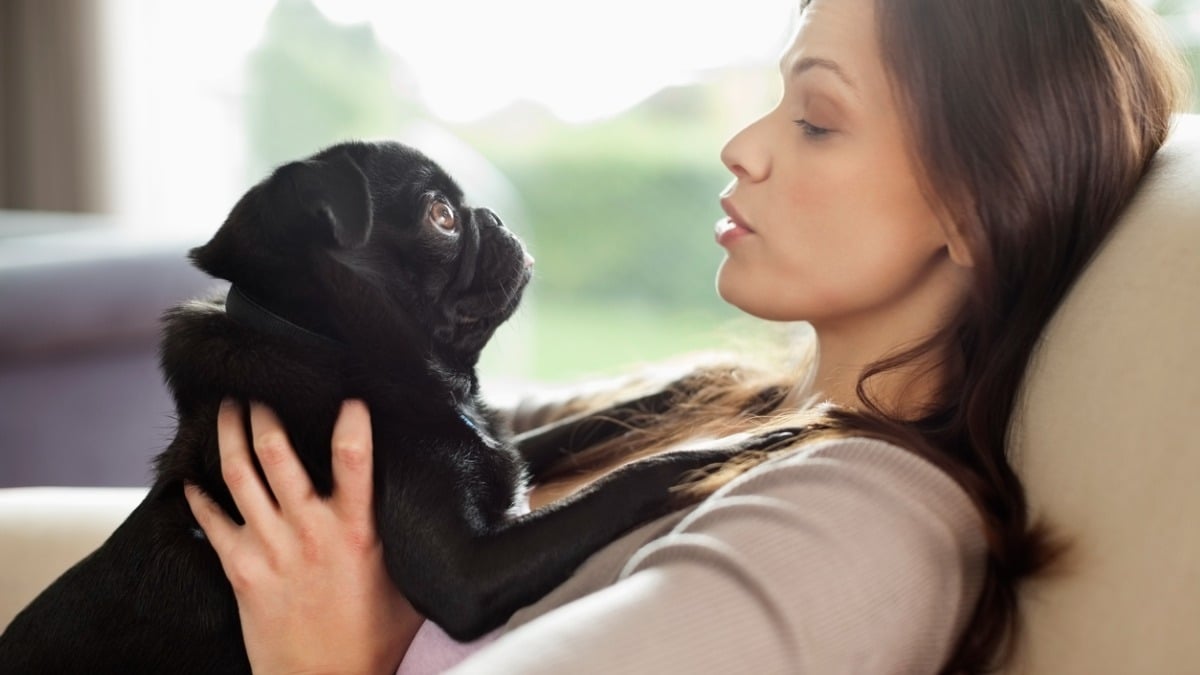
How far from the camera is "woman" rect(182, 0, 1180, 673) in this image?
826mm

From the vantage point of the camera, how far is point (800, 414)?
1.07m

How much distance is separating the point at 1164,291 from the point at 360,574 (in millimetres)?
735

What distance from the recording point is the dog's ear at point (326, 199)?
113 cm

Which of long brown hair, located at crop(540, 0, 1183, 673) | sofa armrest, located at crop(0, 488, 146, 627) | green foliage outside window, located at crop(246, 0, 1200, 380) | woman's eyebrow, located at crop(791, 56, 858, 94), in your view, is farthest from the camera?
green foliage outside window, located at crop(246, 0, 1200, 380)

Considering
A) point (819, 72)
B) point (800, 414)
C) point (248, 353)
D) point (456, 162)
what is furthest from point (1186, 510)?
point (456, 162)

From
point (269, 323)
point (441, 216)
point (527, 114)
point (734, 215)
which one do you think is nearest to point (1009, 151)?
point (734, 215)

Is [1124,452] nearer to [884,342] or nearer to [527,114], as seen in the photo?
[884,342]

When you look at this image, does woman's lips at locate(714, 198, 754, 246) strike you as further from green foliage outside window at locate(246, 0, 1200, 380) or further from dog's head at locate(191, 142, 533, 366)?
green foliage outside window at locate(246, 0, 1200, 380)

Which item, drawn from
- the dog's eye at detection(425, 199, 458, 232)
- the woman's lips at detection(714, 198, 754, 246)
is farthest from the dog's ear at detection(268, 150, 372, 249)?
the woman's lips at detection(714, 198, 754, 246)

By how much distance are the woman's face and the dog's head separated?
288 mm

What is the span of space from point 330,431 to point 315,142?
4.29 m

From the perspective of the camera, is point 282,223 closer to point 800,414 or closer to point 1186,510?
point 800,414

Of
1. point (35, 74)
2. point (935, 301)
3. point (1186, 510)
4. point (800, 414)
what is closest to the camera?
point (1186, 510)

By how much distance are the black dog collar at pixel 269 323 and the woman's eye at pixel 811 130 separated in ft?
1.68
